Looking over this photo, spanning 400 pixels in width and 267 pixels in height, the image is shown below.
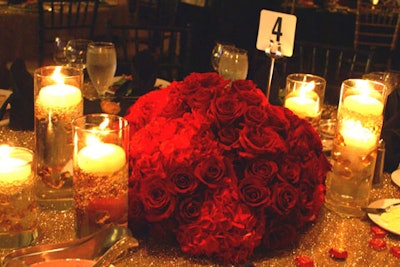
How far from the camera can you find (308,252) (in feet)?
3.18

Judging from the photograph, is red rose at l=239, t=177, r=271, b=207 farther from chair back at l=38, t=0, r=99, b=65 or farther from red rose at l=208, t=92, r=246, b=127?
chair back at l=38, t=0, r=99, b=65

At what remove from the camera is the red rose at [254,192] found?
3.01ft

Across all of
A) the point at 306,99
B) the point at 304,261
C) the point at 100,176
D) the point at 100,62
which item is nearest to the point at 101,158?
the point at 100,176

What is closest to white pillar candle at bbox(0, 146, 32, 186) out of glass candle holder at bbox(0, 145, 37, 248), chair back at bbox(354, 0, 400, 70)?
glass candle holder at bbox(0, 145, 37, 248)

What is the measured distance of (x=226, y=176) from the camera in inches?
36.8

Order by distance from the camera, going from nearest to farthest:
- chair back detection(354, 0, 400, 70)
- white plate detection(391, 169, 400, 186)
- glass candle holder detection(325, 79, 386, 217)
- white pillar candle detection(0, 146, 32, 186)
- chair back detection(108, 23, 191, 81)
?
1. white pillar candle detection(0, 146, 32, 186)
2. glass candle holder detection(325, 79, 386, 217)
3. white plate detection(391, 169, 400, 186)
4. chair back detection(108, 23, 191, 81)
5. chair back detection(354, 0, 400, 70)

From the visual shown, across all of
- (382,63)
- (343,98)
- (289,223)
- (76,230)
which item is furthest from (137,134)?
(382,63)

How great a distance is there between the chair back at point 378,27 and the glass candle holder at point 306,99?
14.7 ft

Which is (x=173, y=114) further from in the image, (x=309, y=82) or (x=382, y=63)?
(x=382, y=63)

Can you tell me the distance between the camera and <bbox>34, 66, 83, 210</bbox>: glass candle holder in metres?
1.02

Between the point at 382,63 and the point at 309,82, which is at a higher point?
the point at 309,82

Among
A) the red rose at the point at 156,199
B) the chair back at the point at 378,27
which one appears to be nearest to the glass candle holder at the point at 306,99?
the red rose at the point at 156,199

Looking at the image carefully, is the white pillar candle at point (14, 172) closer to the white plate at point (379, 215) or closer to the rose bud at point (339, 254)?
the rose bud at point (339, 254)

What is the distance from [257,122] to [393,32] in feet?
17.7
